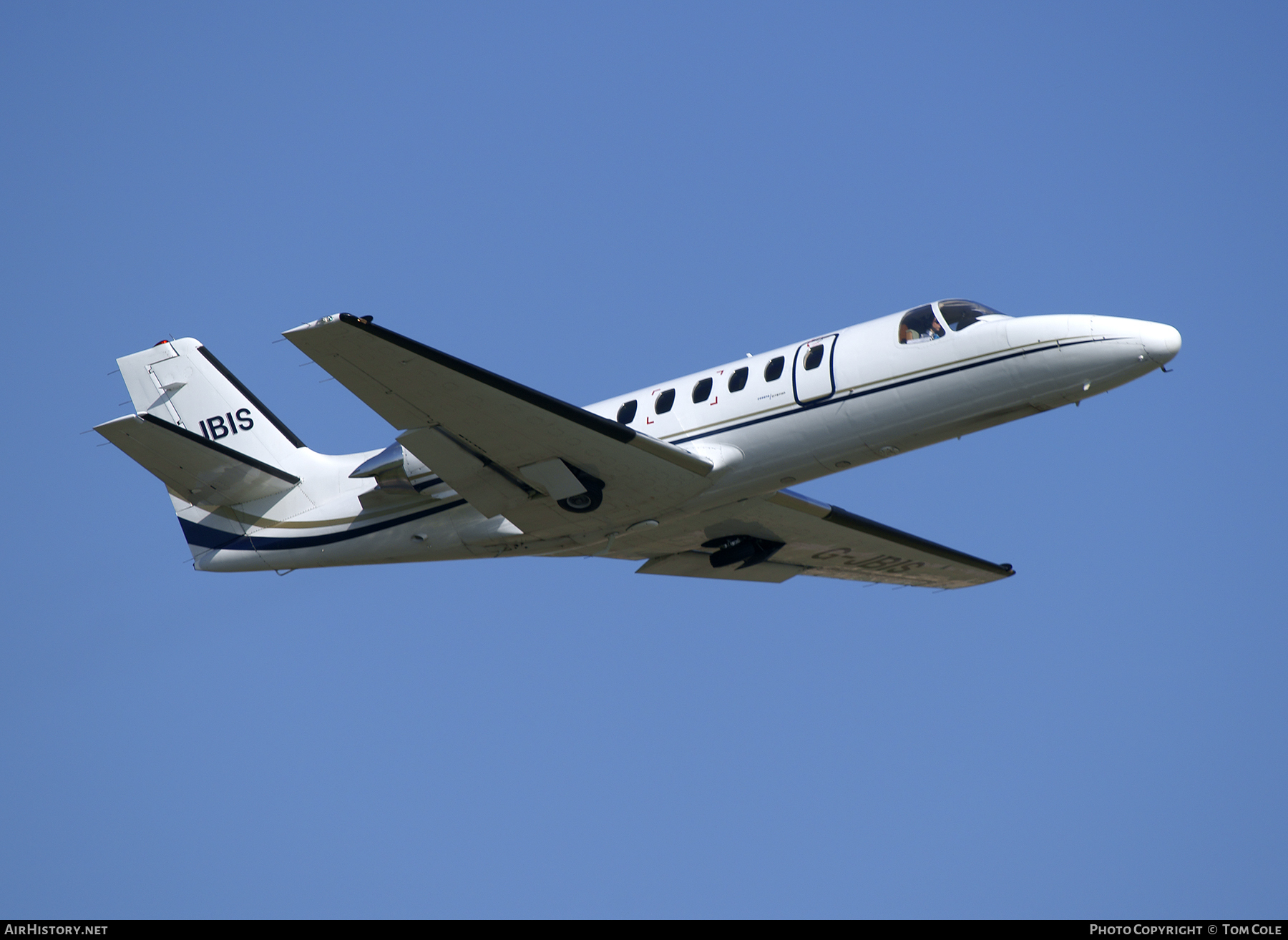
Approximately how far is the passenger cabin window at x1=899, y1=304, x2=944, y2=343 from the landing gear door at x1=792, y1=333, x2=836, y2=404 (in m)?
1.10

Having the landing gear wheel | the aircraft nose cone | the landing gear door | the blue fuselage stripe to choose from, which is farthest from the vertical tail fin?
the aircraft nose cone

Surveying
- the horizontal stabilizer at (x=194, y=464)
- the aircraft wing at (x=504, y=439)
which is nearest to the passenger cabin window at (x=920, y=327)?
the aircraft wing at (x=504, y=439)

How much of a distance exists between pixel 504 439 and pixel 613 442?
1704 millimetres

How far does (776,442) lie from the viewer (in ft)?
64.0

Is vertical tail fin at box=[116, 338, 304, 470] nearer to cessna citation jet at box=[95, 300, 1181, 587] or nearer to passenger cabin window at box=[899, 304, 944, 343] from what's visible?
cessna citation jet at box=[95, 300, 1181, 587]

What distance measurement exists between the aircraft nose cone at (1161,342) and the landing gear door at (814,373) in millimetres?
4547

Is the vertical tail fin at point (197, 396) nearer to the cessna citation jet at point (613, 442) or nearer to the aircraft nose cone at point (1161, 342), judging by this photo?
the cessna citation jet at point (613, 442)

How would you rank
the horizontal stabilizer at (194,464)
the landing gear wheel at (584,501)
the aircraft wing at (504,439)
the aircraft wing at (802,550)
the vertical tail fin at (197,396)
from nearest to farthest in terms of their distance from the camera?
the aircraft wing at (504,439) → the landing gear wheel at (584,501) → the horizontal stabilizer at (194,464) → the aircraft wing at (802,550) → the vertical tail fin at (197,396)

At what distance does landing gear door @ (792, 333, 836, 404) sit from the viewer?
63.5ft

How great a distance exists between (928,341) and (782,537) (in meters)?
6.45

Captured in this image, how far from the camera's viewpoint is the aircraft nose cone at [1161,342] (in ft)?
60.2

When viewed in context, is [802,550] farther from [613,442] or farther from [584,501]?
[613,442]
